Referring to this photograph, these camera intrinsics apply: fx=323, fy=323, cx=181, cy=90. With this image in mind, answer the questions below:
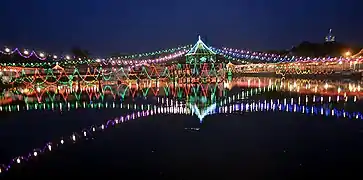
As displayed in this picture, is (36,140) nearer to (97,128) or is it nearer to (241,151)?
(97,128)

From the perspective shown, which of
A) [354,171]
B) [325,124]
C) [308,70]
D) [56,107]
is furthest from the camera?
[308,70]

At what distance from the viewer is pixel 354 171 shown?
15.3 feet

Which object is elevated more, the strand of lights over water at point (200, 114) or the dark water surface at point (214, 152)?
the strand of lights over water at point (200, 114)

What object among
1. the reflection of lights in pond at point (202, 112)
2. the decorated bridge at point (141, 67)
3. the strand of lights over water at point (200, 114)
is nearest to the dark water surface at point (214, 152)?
the strand of lights over water at point (200, 114)

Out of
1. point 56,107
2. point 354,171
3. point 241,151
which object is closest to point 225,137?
point 241,151

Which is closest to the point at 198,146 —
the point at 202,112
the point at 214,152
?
the point at 214,152

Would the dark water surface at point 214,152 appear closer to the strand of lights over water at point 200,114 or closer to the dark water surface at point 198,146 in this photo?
the dark water surface at point 198,146

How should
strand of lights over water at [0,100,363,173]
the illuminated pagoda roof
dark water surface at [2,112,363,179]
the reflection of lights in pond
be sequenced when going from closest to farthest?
dark water surface at [2,112,363,179] < strand of lights over water at [0,100,363,173] < the reflection of lights in pond < the illuminated pagoda roof

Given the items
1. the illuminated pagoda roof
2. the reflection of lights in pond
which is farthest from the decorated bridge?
the reflection of lights in pond

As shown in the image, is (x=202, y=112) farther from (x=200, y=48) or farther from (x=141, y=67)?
(x=200, y=48)

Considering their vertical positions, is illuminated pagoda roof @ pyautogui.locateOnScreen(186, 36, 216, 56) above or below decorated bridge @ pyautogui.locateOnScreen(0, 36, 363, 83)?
above

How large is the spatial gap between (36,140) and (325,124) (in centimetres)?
675

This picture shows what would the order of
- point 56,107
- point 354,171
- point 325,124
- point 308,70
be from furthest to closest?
point 308,70 < point 56,107 < point 325,124 < point 354,171

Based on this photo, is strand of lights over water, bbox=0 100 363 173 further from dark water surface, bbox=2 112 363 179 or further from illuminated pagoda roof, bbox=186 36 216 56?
illuminated pagoda roof, bbox=186 36 216 56
